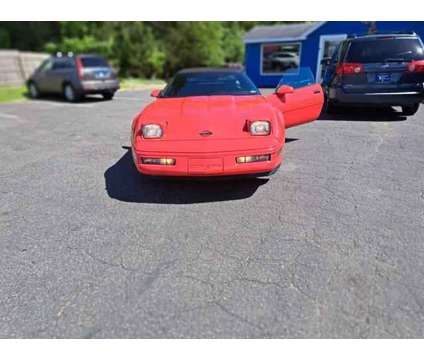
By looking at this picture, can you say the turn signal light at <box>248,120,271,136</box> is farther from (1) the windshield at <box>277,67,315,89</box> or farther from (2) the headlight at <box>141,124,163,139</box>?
(1) the windshield at <box>277,67,315,89</box>

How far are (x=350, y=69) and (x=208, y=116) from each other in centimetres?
439

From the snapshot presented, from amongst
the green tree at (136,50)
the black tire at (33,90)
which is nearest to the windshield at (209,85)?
the black tire at (33,90)

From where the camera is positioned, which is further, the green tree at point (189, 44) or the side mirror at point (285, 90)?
the green tree at point (189, 44)

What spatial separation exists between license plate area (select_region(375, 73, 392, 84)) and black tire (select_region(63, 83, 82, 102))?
30.9ft

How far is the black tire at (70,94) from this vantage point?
1121 centimetres

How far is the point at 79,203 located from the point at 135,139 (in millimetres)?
901

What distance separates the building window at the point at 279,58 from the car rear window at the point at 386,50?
10.9m

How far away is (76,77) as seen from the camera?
10992 millimetres

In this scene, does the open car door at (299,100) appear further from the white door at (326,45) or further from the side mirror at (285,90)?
the white door at (326,45)

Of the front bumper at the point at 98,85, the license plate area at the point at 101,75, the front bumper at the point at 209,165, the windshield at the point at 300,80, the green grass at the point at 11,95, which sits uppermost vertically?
the windshield at the point at 300,80

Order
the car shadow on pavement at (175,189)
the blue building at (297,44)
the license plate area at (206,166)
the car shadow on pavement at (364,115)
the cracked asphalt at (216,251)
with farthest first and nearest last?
the blue building at (297,44) < the car shadow on pavement at (364,115) < the car shadow on pavement at (175,189) < the license plate area at (206,166) < the cracked asphalt at (216,251)

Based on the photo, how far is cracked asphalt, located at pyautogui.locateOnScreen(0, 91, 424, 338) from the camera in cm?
184

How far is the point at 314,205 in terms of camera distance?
3.08 metres
